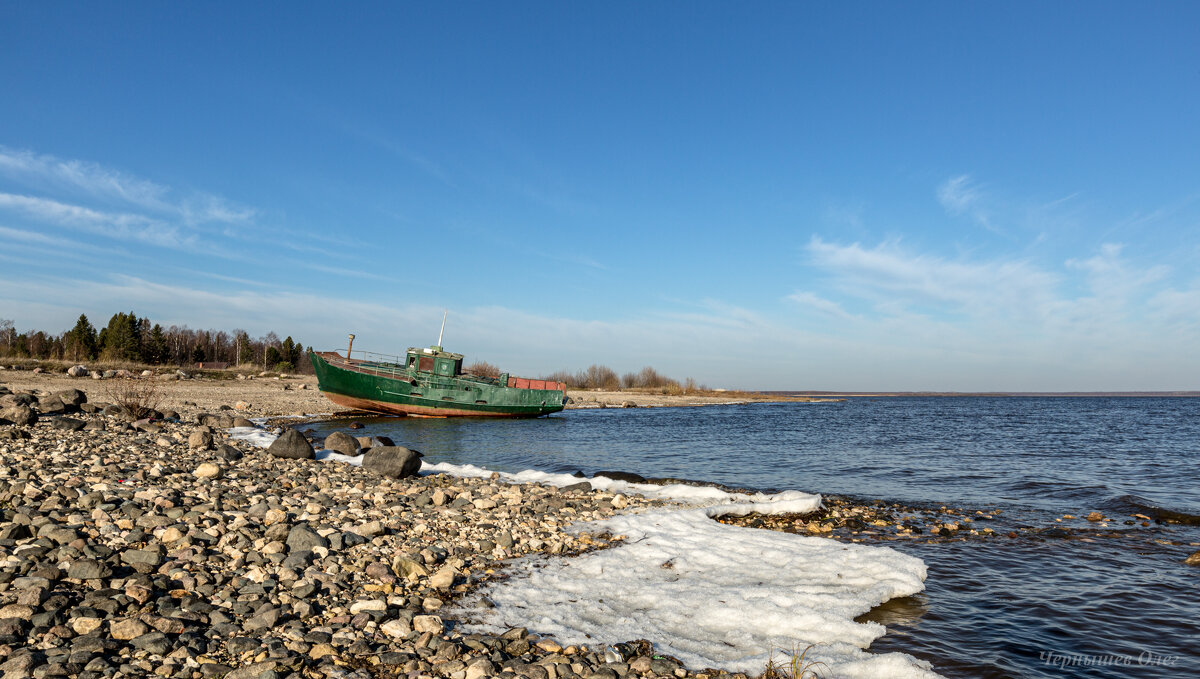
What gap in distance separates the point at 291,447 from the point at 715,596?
405 inches

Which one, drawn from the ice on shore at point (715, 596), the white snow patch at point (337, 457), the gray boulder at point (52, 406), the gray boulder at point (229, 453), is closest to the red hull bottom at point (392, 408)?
the gray boulder at point (52, 406)

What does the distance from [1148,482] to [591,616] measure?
1769 cm

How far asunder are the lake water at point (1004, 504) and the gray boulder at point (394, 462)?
16.3ft

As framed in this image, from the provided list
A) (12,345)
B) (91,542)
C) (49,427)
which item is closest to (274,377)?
(12,345)

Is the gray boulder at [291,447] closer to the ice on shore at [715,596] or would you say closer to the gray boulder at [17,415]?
the gray boulder at [17,415]

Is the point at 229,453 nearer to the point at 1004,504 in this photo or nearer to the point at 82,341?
the point at 1004,504

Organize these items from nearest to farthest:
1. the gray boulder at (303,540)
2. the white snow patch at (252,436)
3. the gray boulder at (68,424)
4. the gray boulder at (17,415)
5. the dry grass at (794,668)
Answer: the dry grass at (794,668), the gray boulder at (303,540), the gray boulder at (17,415), the gray boulder at (68,424), the white snow patch at (252,436)

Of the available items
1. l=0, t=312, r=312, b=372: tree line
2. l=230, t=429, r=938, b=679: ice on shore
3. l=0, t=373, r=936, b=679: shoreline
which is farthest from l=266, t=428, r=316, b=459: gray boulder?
l=0, t=312, r=312, b=372: tree line

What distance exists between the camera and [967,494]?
13.6 m

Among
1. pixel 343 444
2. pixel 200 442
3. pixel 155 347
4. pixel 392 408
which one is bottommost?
pixel 392 408

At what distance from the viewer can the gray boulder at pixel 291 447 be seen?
1278 cm

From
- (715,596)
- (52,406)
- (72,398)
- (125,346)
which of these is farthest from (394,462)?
(125,346)

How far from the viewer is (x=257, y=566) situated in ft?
18.9

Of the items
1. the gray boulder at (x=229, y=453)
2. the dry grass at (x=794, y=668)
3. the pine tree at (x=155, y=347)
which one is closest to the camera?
the dry grass at (x=794, y=668)
